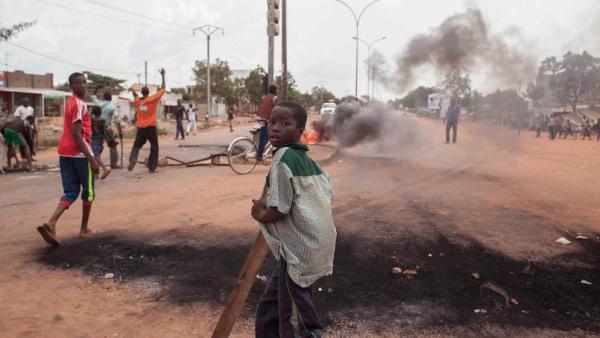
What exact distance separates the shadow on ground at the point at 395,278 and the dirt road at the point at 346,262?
16 millimetres

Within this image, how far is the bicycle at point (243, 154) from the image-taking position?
10359 millimetres

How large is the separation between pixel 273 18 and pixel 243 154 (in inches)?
156

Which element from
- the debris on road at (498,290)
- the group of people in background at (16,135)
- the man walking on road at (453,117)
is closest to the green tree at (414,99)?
the man walking on road at (453,117)

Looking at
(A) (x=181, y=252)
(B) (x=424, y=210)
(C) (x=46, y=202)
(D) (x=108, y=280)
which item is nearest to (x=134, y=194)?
(C) (x=46, y=202)

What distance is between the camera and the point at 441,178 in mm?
10148

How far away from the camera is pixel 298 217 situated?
2271 millimetres

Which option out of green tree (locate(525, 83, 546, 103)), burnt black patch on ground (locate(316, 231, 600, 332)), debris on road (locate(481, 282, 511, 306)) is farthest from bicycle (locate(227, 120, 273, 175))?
green tree (locate(525, 83, 546, 103))

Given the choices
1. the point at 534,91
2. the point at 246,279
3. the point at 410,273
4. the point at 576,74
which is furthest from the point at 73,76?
the point at 534,91

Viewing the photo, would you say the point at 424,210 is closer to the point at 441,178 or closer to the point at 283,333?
the point at 441,178

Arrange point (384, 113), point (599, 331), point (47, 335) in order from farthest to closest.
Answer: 1. point (384, 113)
2. point (599, 331)
3. point (47, 335)

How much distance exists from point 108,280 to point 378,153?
1220 cm

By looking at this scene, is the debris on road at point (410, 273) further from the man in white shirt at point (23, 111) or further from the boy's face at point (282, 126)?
the man in white shirt at point (23, 111)

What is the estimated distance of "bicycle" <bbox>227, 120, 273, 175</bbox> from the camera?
34.0 feet

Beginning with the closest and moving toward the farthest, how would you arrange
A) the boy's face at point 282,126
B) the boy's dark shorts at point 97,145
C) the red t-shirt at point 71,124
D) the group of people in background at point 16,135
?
the boy's face at point 282,126 < the red t-shirt at point 71,124 < the boy's dark shorts at point 97,145 < the group of people in background at point 16,135
